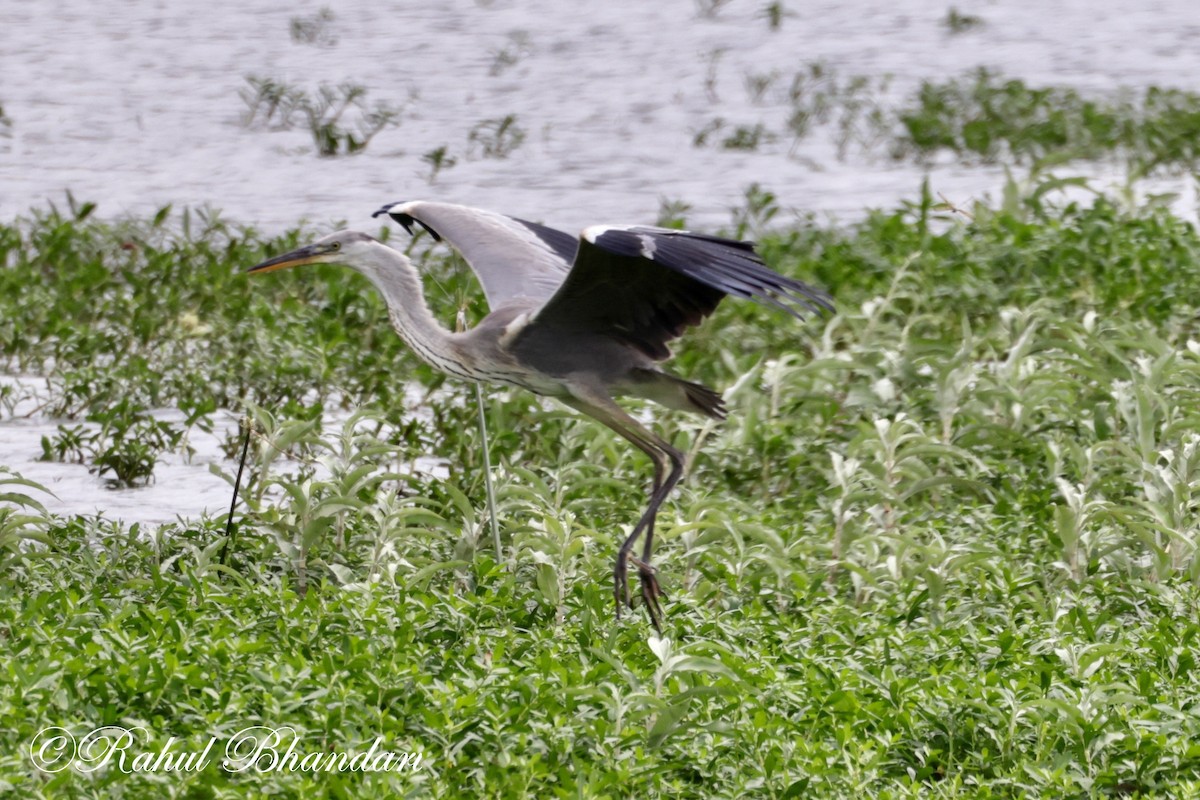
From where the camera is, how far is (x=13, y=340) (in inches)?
261

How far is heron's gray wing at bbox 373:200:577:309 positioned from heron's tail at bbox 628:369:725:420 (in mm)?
378

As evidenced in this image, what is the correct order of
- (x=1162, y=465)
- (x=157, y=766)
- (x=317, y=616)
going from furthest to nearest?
(x=1162, y=465)
(x=317, y=616)
(x=157, y=766)

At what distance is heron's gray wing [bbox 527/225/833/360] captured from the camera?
12.5ft

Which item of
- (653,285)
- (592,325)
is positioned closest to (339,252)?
(592,325)

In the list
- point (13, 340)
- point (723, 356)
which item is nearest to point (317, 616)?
point (723, 356)

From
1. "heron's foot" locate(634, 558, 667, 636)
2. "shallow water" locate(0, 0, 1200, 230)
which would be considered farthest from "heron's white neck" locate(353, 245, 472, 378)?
"shallow water" locate(0, 0, 1200, 230)

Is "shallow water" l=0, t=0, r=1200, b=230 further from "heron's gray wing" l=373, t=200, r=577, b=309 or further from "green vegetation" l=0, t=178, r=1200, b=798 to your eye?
"heron's gray wing" l=373, t=200, r=577, b=309

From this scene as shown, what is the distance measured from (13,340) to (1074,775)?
4.59m

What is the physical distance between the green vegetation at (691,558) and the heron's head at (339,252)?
44 centimetres

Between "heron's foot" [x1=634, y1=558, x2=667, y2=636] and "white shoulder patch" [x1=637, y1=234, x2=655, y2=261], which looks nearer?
"white shoulder patch" [x1=637, y1=234, x2=655, y2=261]

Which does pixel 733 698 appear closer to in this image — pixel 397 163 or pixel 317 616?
pixel 317 616

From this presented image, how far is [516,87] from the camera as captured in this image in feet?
38.7

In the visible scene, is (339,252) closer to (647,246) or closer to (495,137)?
(647,246)

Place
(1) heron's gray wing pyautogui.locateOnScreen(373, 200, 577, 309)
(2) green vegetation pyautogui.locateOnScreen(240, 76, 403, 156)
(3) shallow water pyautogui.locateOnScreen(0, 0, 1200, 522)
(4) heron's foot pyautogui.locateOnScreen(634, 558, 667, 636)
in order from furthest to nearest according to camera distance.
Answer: (2) green vegetation pyautogui.locateOnScreen(240, 76, 403, 156) → (3) shallow water pyautogui.locateOnScreen(0, 0, 1200, 522) → (1) heron's gray wing pyautogui.locateOnScreen(373, 200, 577, 309) → (4) heron's foot pyautogui.locateOnScreen(634, 558, 667, 636)
